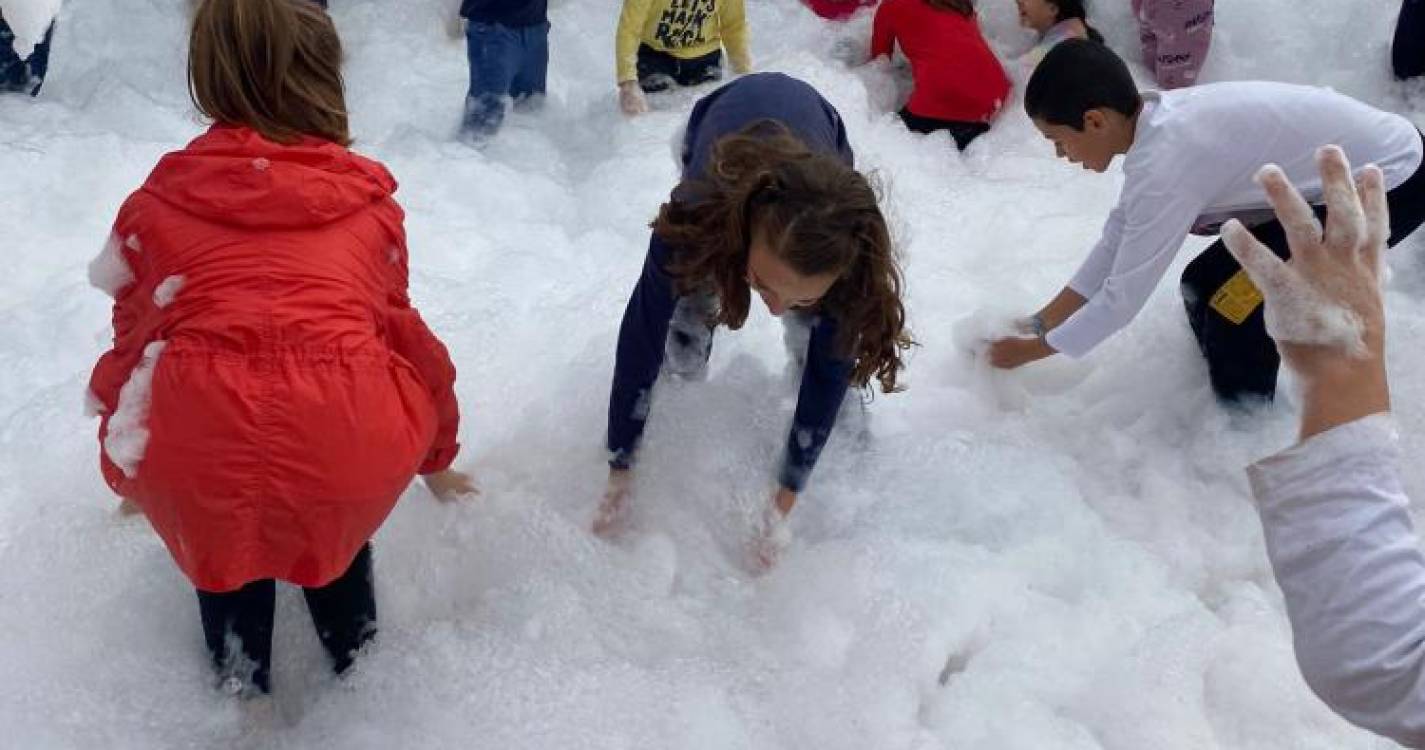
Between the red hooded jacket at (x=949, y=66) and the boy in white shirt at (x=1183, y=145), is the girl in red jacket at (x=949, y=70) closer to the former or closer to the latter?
the red hooded jacket at (x=949, y=66)

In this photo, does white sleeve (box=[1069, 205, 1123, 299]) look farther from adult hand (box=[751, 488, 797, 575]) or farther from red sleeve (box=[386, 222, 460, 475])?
red sleeve (box=[386, 222, 460, 475])

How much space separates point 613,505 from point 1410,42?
2948 mm

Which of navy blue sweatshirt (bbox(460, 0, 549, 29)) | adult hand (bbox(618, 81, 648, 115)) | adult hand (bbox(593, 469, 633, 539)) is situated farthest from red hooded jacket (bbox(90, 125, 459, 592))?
adult hand (bbox(618, 81, 648, 115))

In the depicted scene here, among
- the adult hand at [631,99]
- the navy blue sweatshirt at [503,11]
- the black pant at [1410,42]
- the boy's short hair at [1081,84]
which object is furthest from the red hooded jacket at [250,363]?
the black pant at [1410,42]

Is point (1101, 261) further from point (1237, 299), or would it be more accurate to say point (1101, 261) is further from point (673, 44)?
point (673, 44)

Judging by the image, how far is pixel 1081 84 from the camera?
1.90 metres

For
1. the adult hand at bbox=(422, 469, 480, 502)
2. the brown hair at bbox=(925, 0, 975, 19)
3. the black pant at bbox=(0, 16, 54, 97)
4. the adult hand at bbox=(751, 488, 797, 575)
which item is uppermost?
the black pant at bbox=(0, 16, 54, 97)

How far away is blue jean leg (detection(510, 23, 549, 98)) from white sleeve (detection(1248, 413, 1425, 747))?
2729mm

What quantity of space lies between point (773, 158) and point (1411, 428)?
1.83 metres

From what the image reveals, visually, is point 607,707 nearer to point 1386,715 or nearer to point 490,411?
point 490,411

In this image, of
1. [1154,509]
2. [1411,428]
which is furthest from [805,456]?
[1411,428]

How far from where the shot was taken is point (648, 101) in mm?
3463

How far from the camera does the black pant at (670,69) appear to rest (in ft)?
11.2

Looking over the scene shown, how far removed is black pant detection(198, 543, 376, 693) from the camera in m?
1.54
